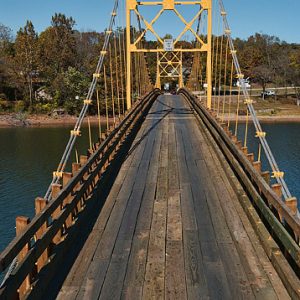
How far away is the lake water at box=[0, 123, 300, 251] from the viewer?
70.5 feet

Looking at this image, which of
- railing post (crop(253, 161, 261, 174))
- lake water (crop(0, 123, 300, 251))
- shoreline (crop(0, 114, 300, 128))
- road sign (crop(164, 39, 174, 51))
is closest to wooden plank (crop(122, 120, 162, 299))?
railing post (crop(253, 161, 261, 174))

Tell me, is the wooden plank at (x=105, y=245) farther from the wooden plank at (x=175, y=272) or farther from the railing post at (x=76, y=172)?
the wooden plank at (x=175, y=272)

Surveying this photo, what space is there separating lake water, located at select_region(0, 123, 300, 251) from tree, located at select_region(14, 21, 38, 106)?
11.5 m

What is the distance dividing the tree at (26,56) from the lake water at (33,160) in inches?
454

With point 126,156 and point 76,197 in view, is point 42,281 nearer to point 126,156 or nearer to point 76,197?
point 76,197

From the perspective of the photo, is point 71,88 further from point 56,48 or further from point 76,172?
point 76,172

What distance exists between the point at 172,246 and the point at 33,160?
3055cm

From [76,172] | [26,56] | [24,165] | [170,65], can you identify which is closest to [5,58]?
[26,56]

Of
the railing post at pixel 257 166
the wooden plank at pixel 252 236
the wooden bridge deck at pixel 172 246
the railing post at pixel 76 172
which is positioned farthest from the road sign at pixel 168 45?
the railing post at pixel 76 172

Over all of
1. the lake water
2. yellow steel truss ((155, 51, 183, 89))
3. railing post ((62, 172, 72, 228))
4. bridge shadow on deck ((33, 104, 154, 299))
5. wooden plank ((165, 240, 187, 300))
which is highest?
yellow steel truss ((155, 51, 183, 89))

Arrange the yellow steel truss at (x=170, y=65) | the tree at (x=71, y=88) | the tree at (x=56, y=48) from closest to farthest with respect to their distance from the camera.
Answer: the yellow steel truss at (x=170, y=65), the tree at (x=71, y=88), the tree at (x=56, y=48)

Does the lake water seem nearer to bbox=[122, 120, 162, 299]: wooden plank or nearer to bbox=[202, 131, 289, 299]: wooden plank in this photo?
bbox=[122, 120, 162, 299]: wooden plank

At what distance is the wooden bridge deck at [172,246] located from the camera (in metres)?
4.66

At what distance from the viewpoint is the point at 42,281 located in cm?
459
